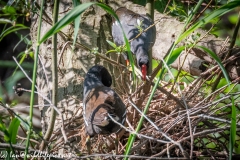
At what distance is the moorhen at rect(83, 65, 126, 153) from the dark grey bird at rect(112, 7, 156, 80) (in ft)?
1.65

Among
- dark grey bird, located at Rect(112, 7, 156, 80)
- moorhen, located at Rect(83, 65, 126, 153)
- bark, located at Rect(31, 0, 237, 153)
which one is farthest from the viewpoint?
dark grey bird, located at Rect(112, 7, 156, 80)

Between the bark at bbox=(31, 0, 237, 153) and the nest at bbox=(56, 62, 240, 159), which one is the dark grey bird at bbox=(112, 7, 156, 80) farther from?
the nest at bbox=(56, 62, 240, 159)

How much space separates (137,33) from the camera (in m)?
2.90

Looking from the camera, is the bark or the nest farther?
the bark

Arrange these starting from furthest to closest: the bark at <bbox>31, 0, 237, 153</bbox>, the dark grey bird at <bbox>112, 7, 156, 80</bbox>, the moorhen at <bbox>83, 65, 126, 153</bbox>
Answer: the dark grey bird at <bbox>112, 7, 156, 80</bbox>
the bark at <bbox>31, 0, 237, 153</bbox>
the moorhen at <bbox>83, 65, 126, 153</bbox>

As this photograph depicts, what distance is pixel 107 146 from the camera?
2348 millimetres

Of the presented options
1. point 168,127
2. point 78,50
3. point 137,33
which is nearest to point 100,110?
point 168,127

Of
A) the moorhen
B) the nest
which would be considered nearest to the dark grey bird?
the nest

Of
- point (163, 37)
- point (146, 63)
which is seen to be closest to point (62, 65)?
point (146, 63)

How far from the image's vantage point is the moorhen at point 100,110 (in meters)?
2.03

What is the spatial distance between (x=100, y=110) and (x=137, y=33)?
97cm

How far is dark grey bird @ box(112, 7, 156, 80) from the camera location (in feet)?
9.07

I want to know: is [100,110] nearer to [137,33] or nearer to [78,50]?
[78,50]

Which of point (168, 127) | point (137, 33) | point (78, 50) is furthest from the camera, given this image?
point (137, 33)
